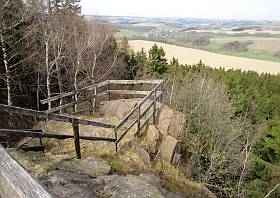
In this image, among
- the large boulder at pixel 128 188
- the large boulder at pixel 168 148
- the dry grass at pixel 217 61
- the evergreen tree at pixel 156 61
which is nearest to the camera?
the large boulder at pixel 128 188

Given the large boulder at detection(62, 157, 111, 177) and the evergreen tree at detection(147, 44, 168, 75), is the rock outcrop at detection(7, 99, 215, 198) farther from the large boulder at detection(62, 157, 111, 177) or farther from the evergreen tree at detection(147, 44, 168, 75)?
the evergreen tree at detection(147, 44, 168, 75)

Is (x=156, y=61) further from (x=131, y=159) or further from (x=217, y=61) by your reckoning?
(x=131, y=159)

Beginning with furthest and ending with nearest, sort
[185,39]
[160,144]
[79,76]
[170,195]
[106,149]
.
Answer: [185,39], [79,76], [160,144], [106,149], [170,195]

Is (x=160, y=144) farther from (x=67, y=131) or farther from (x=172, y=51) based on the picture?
(x=172, y=51)

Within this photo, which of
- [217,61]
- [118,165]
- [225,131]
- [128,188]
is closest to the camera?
[128,188]

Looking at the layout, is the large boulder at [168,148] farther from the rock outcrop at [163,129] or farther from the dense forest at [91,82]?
the dense forest at [91,82]

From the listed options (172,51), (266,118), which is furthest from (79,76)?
(172,51)

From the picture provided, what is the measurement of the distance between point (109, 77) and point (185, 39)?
72.1m

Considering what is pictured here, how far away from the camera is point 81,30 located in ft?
74.3

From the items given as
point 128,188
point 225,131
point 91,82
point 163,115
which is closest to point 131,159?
point 128,188

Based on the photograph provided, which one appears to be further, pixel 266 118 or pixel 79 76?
pixel 266 118

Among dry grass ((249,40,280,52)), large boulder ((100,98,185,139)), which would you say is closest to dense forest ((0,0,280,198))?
large boulder ((100,98,185,139))

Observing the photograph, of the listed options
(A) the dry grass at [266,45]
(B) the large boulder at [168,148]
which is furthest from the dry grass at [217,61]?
(B) the large boulder at [168,148]

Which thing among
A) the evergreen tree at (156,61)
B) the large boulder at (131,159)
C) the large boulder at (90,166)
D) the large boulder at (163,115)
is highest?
the large boulder at (90,166)
